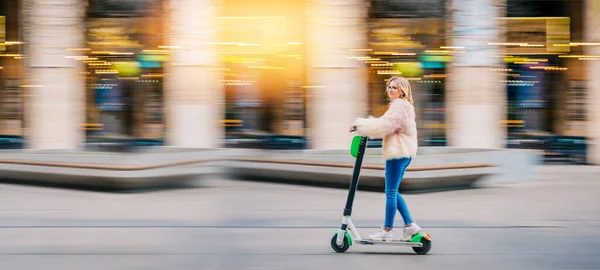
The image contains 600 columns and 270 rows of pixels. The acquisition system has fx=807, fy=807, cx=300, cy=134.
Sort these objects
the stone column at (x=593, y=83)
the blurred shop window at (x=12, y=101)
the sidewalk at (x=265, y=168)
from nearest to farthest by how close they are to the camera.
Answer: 1. the sidewalk at (x=265, y=168)
2. the stone column at (x=593, y=83)
3. the blurred shop window at (x=12, y=101)

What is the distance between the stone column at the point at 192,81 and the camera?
53.6 feet

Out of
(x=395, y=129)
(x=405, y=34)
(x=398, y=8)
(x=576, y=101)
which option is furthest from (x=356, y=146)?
(x=576, y=101)

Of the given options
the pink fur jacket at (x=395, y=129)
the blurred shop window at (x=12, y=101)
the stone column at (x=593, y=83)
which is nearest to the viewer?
the pink fur jacket at (x=395, y=129)

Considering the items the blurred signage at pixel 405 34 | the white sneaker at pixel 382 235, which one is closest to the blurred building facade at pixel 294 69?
the blurred signage at pixel 405 34

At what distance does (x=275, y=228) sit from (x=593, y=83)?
10.4 metres

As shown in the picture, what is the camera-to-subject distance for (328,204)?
33.6 ft

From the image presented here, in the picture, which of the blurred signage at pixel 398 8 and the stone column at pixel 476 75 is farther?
the blurred signage at pixel 398 8

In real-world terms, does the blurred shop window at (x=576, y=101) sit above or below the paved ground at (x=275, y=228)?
above

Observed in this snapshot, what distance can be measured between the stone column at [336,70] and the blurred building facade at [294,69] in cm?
3

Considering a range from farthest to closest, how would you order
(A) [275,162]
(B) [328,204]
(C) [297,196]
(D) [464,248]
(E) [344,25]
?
(E) [344,25]
(A) [275,162]
(C) [297,196]
(B) [328,204]
(D) [464,248]

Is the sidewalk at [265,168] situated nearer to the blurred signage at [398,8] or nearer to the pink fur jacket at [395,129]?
the blurred signage at [398,8]

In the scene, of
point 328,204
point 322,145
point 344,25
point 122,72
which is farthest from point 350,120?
point 328,204

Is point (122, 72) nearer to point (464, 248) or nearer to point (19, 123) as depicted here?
point (19, 123)

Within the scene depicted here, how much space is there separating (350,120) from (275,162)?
379 centimetres
